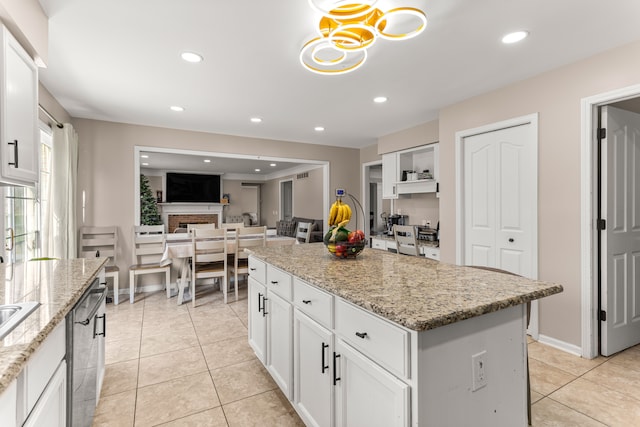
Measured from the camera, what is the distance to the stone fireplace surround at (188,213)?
9461 mm

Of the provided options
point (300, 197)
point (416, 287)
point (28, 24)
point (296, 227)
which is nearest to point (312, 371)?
point (416, 287)

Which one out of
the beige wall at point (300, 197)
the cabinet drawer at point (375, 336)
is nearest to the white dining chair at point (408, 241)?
the beige wall at point (300, 197)

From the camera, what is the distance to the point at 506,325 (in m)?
1.20

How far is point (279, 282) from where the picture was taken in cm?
195

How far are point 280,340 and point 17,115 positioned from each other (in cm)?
184

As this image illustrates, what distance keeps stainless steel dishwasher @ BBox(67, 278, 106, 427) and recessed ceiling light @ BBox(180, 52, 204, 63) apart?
177 centimetres

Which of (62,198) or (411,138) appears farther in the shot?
(411,138)

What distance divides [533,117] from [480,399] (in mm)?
2654

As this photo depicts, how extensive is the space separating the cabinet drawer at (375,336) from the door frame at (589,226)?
2.34 metres

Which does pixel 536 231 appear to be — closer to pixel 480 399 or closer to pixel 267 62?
pixel 480 399

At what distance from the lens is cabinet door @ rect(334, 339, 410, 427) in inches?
40.4

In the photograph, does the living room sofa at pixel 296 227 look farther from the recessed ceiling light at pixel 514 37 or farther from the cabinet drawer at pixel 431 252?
the recessed ceiling light at pixel 514 37

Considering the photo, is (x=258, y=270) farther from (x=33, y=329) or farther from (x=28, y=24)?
(x=28, y=24)

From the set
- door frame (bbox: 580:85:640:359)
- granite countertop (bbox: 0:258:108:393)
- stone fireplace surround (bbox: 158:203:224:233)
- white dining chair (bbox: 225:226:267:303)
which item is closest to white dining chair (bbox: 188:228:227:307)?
white dining chair (bbox: 225:226:267:303)
